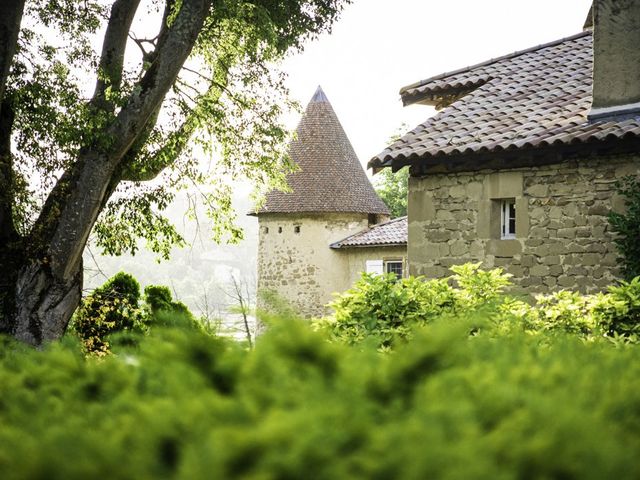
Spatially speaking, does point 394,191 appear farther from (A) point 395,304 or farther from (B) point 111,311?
(A) point 395,304

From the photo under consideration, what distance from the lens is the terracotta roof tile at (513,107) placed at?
8.57 metres

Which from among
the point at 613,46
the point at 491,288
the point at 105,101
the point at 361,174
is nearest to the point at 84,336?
the point at 105,101

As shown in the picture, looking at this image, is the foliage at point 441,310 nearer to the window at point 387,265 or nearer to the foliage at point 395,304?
the foliage at point 395,304

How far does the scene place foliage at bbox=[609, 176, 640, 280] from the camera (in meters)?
8.00

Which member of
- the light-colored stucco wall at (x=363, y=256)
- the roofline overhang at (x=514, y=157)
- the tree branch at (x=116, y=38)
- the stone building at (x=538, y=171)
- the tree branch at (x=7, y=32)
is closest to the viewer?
the tree branch at (x=7, y=32)

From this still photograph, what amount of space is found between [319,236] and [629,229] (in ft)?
47.8

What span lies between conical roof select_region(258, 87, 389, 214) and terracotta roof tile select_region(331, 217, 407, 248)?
0.93 m

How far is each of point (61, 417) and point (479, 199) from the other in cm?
847

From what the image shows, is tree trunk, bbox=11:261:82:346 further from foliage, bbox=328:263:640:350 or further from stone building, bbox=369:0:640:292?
foliage, bbox=328:263:640:350

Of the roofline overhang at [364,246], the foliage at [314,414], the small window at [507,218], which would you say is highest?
the roofline overhang at [364,246]

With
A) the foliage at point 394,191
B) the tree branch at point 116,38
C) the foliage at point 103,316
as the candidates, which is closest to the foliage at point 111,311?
the foliage at point 103,316

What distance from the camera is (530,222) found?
8.98 meters

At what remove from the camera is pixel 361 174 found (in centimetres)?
2409

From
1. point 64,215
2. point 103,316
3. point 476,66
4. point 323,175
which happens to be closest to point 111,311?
point 103,316
